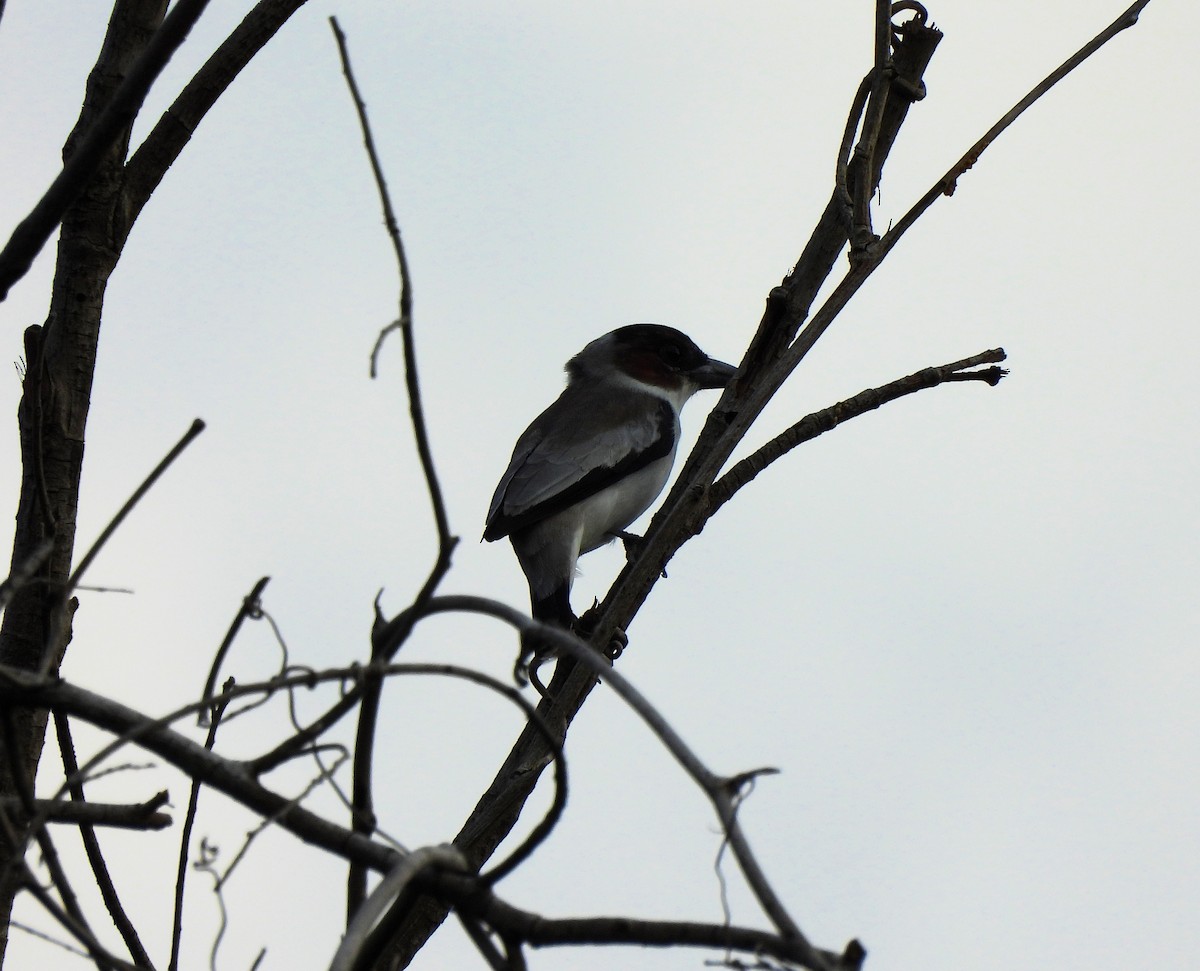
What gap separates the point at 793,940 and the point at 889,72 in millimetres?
3111

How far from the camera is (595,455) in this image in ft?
23.6

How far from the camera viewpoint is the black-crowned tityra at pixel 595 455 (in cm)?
672

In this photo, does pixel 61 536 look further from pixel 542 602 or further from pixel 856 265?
pixel 542 602

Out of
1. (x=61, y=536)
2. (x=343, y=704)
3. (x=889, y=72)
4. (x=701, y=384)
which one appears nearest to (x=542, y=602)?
(x=701, y=384)

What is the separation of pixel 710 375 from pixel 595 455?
68.0 inches

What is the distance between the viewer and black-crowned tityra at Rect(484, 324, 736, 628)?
265 inches

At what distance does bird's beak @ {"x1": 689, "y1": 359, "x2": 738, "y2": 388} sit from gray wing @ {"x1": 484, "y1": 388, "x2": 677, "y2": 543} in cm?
61

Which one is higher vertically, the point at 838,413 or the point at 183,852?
the point at 838,413

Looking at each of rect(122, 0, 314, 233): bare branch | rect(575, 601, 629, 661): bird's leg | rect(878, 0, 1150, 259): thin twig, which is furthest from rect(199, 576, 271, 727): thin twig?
rect(575, 601, 629, 661): bird's leg

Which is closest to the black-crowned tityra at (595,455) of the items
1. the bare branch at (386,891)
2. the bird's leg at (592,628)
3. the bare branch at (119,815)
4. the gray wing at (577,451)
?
the gray wing at (577,451)

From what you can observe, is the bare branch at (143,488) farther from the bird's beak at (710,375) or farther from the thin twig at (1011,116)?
the bird's beak at (710,375)

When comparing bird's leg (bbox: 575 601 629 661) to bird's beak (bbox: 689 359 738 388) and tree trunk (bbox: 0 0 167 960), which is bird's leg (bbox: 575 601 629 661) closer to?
tree trunk (bbox: 0 0 167 960)

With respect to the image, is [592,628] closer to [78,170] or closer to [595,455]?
[595,455]

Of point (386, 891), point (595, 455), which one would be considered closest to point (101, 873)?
point (386, 891)
